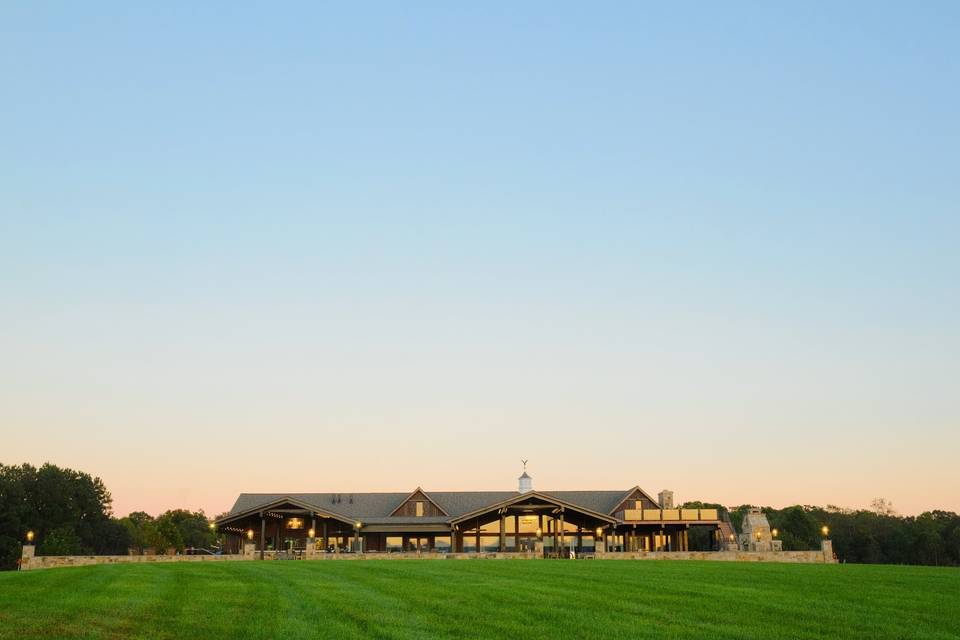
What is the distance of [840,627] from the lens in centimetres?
1304

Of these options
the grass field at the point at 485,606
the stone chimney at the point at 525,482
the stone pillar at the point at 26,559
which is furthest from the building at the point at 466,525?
the grass field at the point at 485,606

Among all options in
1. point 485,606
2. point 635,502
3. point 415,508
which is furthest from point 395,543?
point 485,606

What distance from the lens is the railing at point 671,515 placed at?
61188mm

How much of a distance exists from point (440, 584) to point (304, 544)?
1788 inches

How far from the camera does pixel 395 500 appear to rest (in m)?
69.1

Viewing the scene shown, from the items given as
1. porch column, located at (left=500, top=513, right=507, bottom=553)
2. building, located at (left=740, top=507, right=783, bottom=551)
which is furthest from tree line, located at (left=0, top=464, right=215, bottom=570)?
building, located at (left=740, top=507, right=783, bottom=551)

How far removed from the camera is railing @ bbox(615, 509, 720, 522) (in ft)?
201

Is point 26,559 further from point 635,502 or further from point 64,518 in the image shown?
point 64,518

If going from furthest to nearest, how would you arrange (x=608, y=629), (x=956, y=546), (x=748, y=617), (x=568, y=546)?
(x=956, y=546) < (x=568, y=546) < (x=748, y=617) < (x=608, y=629)

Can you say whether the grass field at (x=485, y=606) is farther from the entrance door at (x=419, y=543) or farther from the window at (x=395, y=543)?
the entrance door at (x=419, y=543)

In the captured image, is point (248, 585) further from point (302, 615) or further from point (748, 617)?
point (748, 617)

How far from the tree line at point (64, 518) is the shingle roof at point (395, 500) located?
26.9ft

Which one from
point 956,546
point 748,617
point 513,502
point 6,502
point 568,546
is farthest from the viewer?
point 956,546

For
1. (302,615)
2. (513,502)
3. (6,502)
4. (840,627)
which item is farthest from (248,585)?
(6,502)
